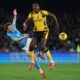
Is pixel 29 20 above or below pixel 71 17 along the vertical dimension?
above

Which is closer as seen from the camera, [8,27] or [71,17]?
[8,27]

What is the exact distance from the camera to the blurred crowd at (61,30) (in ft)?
85.6

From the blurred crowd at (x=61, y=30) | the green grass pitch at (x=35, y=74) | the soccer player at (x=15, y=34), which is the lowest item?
the blurred crowd at (x=61, y=30)

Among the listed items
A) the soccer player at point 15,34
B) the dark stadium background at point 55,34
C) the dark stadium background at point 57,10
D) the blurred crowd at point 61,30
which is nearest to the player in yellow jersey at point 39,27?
the soccer player at point 15,34

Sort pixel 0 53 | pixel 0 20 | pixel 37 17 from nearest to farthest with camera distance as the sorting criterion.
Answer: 1. pixel 37 17
2. pixel 0 53
3. pixel 0 20

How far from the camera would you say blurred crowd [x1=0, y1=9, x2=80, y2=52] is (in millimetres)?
26094

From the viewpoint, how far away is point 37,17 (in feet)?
44.4

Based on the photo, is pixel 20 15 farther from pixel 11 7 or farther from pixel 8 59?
pixel 8 59

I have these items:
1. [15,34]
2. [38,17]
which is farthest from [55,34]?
[38,17]

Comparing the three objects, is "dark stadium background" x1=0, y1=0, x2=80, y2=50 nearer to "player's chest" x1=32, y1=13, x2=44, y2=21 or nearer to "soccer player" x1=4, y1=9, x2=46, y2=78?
"soccer player" x1=4, y1=9, x2=46, y2=78

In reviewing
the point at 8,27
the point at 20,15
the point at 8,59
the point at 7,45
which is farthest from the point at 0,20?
the point at 8,27

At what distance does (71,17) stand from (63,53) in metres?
7.25

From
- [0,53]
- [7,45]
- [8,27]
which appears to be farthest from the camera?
[7,45]

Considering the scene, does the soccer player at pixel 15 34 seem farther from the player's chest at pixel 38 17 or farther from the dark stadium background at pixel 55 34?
the dark stadium background at pixel 55 34
